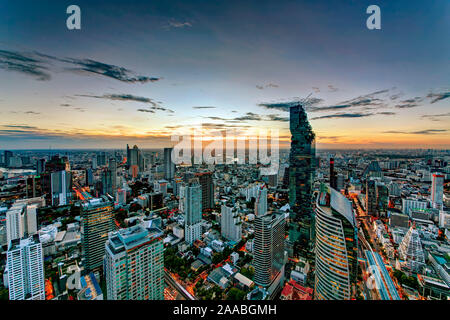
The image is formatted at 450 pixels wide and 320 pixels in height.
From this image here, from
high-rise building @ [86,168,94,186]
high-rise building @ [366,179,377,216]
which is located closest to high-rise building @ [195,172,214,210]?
high-rise building @ [86,168,94,186]

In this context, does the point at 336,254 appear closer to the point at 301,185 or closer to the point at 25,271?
the point at 301,185

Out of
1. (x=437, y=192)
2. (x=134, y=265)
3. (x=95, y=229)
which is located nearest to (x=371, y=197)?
(x=437, y=192)

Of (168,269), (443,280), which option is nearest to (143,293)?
(168,269)

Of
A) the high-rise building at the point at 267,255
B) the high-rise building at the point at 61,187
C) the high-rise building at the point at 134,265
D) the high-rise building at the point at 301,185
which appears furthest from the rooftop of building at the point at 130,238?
the high-rise building at the point at 61,187

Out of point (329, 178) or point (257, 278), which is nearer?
point (257, 278)

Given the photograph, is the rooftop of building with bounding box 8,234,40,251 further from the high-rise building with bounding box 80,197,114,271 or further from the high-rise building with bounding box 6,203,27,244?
the high-rise building with bounding box 6,203,27,244
